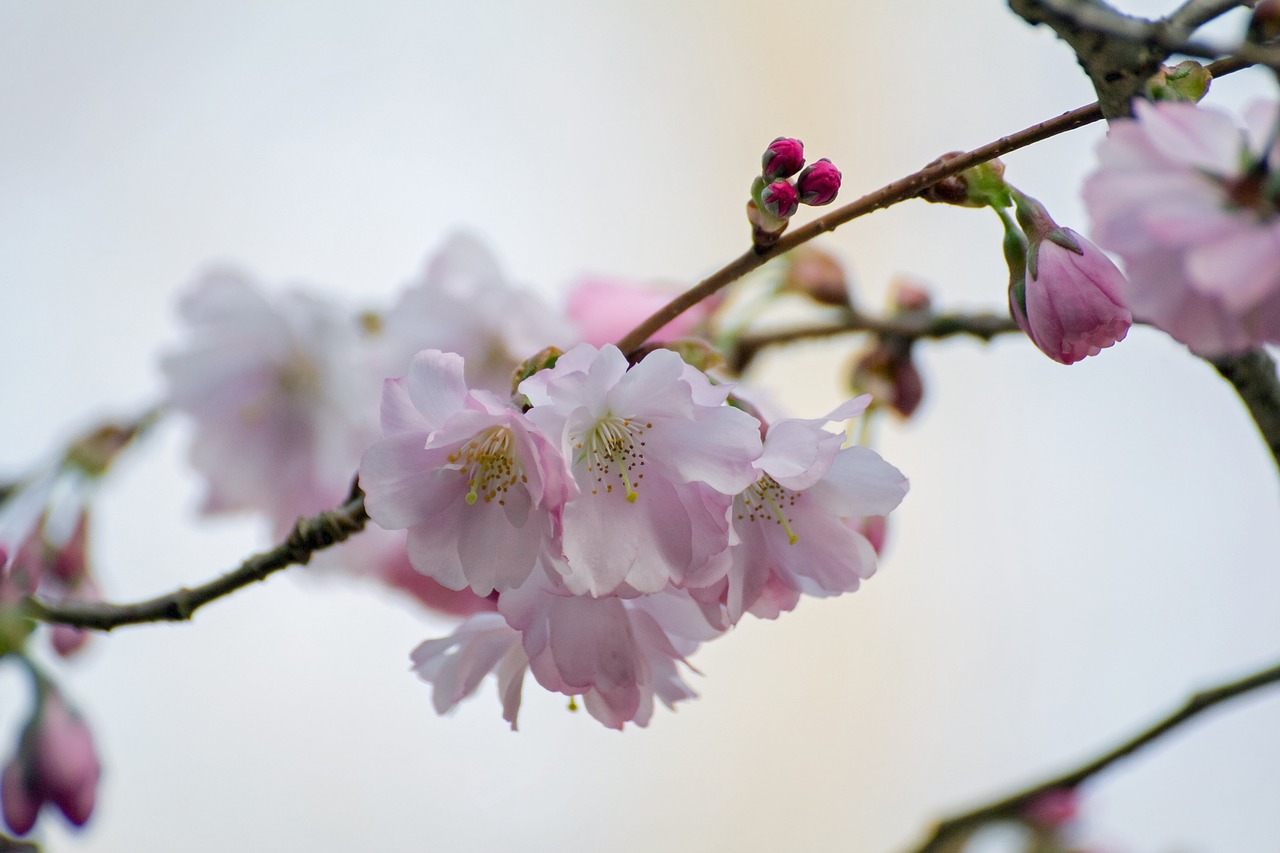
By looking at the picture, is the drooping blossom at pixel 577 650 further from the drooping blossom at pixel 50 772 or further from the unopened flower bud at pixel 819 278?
the unopened flower bud at pixel 819 278

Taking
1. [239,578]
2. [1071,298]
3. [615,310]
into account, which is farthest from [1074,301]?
[615,310]

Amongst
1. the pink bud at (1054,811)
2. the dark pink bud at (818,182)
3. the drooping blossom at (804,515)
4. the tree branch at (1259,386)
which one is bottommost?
the pink bud at (1054,811)

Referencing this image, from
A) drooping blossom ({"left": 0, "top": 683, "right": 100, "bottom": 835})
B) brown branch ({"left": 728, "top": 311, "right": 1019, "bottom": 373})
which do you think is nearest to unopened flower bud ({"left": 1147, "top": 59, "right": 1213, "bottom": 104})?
brown branch ({"left": 728, "top": 311, "right": 1019, "bottom": 373})

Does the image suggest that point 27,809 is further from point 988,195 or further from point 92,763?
point 988,195

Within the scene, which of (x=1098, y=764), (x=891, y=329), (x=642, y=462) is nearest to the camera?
(x=642, y=462)

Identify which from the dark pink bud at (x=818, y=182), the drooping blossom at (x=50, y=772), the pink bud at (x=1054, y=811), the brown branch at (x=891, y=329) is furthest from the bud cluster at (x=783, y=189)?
the pink bud at (x=1054, y=811)

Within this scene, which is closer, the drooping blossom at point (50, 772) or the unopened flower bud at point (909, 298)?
the drooping blossom at point (50, 772)

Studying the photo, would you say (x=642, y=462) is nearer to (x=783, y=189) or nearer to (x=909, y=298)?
(x=783, y=189)
